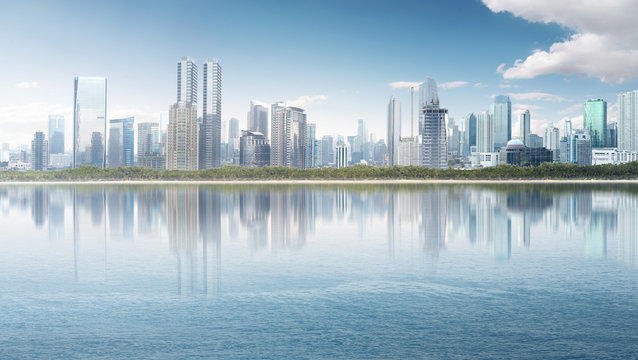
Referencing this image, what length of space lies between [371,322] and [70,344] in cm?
760

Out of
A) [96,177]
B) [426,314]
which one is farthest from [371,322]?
[96,177]

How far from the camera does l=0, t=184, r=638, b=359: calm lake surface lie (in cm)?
1239

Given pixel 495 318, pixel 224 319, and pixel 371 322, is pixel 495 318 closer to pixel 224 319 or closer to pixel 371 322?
pixel 371 322

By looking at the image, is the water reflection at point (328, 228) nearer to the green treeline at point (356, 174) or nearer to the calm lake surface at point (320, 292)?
the calm lake surface at point (320, 292)

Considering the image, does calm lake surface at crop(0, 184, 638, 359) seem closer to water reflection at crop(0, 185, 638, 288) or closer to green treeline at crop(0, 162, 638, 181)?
water reflection at crop(0, 185, 638, 288)

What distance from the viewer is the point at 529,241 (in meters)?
27.8

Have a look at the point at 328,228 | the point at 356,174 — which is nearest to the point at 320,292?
the point at 328,228

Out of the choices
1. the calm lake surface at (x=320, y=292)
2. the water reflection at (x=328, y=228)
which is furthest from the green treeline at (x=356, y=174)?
the calm lake surface at (x=320, y=292)

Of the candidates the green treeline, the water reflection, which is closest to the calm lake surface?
the water reflection

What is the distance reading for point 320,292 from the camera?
17125 mm

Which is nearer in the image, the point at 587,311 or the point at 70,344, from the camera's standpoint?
the point at 70,344

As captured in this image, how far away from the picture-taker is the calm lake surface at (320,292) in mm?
12391

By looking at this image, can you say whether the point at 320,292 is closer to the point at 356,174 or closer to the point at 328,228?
the point at 328,228

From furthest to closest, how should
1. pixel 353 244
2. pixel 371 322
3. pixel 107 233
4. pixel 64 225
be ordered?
1. pixel 64 225
2. pixel 107 233
3. pixel 353 244
4. pixel 371 322
